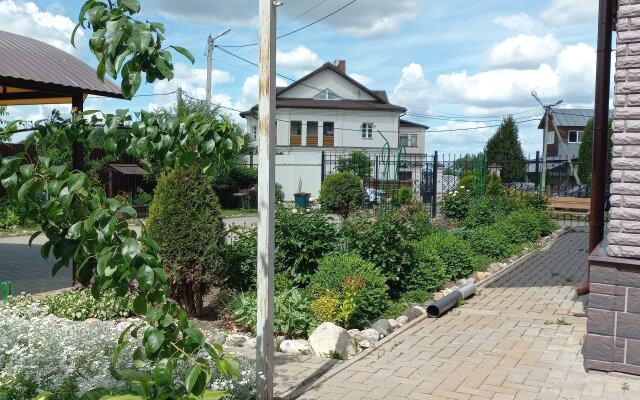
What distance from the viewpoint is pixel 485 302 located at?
8.54 meters

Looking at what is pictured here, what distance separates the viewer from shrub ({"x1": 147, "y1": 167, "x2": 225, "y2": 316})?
6.81 metres

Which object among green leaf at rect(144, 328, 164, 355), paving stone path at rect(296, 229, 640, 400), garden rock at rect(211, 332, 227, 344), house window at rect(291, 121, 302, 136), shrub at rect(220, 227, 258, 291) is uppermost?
house window at rect(291, 121, 302, 136)

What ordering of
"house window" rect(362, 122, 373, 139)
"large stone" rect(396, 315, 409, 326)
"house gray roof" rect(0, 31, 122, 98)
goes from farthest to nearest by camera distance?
"house window" rect(362, 122, 373, 139), "house gray roof" rect(0, 31, 122, 98), "large stone" rect(396, 315, 409, 326)

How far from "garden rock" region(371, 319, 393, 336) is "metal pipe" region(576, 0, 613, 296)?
205 centimetres

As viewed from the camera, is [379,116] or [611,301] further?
[379,116]

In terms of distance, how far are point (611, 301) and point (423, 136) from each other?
175ft

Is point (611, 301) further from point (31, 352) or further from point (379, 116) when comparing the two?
point (379, 116)

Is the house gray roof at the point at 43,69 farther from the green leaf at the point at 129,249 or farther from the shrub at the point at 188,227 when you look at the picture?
the green leaf at the point at 129,249

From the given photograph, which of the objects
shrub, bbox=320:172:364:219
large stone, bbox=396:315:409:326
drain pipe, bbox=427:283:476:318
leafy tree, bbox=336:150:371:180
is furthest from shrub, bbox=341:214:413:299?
leafy tree, bbox=336:150:371:180

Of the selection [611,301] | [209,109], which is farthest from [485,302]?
[209,109]

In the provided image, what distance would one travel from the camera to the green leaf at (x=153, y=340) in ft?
9.52

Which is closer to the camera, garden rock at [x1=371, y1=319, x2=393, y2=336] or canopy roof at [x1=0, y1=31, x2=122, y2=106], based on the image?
A: garden rock at [x1=371, y1=319, x2=393, y2=336]

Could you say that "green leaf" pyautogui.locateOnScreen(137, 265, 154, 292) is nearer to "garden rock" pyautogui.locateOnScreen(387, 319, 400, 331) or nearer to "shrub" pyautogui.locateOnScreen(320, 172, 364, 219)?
"garden rock" pyautogui.locateOnScreen(387, 319, 400, 331)

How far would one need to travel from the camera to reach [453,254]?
10172 millimetres
